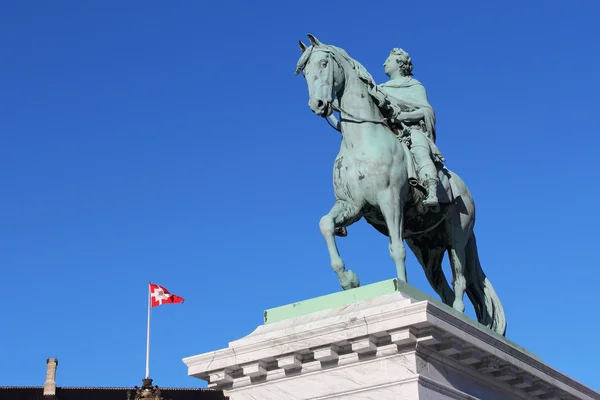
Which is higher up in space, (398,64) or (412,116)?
(398,64)

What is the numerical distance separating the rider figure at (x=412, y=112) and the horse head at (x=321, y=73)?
0.67 metres

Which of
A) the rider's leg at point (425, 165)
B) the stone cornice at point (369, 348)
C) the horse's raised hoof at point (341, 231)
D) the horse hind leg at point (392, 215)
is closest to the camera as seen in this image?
the stone cornice at point (369, 348)

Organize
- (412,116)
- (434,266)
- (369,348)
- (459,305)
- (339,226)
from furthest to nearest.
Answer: (434,266) < (412,116) < (459,305) < (339,226) < (369,348)

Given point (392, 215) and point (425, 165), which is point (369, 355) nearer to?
point (392, 215)

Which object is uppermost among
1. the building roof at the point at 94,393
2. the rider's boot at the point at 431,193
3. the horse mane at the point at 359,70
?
the building roof at the point at 94,393

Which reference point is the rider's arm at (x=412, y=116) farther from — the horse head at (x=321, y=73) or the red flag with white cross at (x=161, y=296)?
the red flag with white cross at (x=161, y=296)

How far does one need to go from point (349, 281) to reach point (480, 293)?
3.52 meters

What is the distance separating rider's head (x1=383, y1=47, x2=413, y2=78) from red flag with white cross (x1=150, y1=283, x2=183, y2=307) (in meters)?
37.0

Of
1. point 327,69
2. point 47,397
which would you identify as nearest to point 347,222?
point 327,69

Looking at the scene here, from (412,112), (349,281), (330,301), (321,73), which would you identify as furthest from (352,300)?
(412,112)

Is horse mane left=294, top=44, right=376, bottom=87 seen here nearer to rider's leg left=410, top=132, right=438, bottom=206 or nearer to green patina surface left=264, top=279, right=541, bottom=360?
rider's leg left=410, top=132, right=438, bottom=206

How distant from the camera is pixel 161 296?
50.6 metres

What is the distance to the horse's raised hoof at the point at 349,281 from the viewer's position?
40.5 ft

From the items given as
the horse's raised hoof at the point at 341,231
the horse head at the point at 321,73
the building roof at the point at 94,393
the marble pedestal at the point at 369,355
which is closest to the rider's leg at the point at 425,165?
the horse's raised hoof at the point at 341,231
